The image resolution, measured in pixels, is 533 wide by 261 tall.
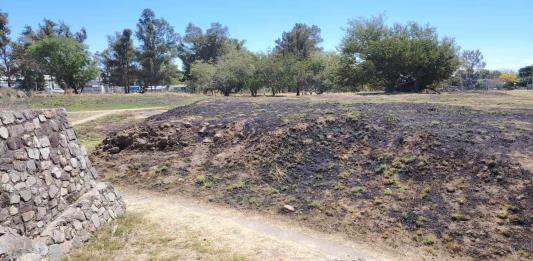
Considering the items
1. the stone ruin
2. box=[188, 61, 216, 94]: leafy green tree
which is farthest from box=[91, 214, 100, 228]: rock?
box=[188, 61, 216, 94]: leafy green tree

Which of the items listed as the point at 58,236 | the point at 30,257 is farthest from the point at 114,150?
the point at 30,257

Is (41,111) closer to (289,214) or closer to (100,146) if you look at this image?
(289,214)

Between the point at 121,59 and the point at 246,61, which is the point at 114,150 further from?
the point at 121,59

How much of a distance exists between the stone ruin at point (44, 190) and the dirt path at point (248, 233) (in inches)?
52.7

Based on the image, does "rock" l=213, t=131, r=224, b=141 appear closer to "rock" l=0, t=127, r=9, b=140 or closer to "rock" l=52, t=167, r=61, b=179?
"rock" l=52, t=167, r=61, b=179

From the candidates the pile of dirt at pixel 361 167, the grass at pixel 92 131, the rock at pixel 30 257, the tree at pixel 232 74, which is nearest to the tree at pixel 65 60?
the tree at pixel 232 74

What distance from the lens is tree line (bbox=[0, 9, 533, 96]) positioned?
27172 mm

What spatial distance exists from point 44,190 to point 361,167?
6.32 meters

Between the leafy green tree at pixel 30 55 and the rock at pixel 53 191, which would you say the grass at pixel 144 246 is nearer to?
the rock at pixel 53 191

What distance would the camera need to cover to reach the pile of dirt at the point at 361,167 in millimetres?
7512

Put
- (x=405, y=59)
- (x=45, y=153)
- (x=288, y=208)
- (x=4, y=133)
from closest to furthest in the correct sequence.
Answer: (x=4, y=133) < (x=45, y=153) < (x=288, y=208) < (x=405, y=59)

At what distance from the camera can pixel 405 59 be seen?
2592 centimetres

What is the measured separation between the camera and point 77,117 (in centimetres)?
2256

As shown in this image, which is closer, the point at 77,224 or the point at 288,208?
the point at 77,224
